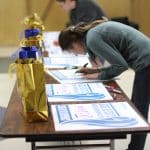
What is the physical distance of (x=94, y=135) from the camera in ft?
4.68

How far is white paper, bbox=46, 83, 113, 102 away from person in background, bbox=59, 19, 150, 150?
0.17 meters

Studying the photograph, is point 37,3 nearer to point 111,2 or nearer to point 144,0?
point 111,2

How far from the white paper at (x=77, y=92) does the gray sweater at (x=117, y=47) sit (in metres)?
0.15

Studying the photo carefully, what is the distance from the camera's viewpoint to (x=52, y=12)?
599 cm

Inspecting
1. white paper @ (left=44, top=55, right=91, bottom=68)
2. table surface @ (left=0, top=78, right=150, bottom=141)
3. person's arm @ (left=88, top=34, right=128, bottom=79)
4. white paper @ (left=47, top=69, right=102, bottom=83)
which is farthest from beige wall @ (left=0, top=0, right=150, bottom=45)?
table surface @ (left=0, top=78, right=150, bottom=141)

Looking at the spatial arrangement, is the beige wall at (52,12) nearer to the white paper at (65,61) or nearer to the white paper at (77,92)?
the white paper at (65,61)

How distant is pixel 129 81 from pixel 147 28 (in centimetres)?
178

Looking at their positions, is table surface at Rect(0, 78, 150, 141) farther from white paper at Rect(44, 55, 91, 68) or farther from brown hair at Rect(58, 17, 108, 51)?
white paper at Rect(44, 55, 91, 68)

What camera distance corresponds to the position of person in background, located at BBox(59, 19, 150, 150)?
2.11 metres

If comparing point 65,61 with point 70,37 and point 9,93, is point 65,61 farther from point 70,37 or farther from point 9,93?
point 9,93

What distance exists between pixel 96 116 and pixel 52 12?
4581mm

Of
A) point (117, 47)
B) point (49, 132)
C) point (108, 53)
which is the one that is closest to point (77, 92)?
point (108, 53)

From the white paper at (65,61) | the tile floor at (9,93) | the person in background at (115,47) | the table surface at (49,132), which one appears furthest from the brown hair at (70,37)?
the tile floor at (9,93)

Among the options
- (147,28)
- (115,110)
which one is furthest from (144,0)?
(115,110)
